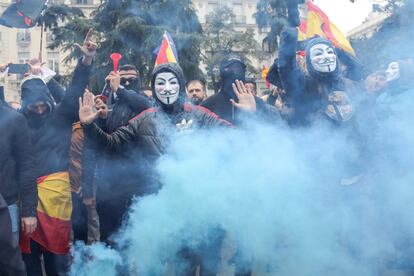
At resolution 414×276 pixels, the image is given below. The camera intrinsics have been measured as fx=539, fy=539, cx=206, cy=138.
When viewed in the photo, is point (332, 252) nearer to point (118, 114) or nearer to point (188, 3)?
point (118, 114)

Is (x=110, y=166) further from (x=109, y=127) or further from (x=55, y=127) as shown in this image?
(x=55, y=127)

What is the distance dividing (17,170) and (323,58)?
9.03ft

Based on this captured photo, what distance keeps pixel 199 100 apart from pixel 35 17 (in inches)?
83.0

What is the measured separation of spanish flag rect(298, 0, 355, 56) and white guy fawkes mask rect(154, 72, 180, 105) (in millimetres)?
1922

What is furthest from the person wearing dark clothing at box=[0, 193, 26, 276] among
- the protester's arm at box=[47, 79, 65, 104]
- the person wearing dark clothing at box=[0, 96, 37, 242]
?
the protester's arm at box=[47, 79, 65, 104]

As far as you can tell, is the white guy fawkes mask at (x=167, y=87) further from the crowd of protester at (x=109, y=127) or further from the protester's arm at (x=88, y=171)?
the protester's arm at (x=88, y=171)

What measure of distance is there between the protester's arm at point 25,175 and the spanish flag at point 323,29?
3.12 meters

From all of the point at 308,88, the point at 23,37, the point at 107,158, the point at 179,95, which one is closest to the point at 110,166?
the point at 107,158

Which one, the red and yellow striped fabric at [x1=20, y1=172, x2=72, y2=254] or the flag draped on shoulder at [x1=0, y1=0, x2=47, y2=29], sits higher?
the flag draped on shoulder at [x1=0, y1=0, x2=47, y2=29]

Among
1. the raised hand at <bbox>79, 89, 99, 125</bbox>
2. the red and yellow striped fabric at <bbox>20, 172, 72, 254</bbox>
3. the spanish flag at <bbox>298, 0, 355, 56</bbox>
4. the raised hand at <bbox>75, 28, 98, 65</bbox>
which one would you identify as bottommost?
the red and yellow striped fabric at <bbox>20, 172, 72, 254</bbox>

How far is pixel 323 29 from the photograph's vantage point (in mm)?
5695

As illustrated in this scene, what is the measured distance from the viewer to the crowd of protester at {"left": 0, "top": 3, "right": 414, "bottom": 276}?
14.2ft

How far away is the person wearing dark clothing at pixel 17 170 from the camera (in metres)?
4.29

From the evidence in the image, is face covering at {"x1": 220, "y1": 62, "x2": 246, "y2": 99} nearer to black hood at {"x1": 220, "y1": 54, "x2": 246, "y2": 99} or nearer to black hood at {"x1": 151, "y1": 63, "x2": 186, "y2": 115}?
black hood at {"x1": 220, "y1": 54, "x2": 246, "y2": 99}
